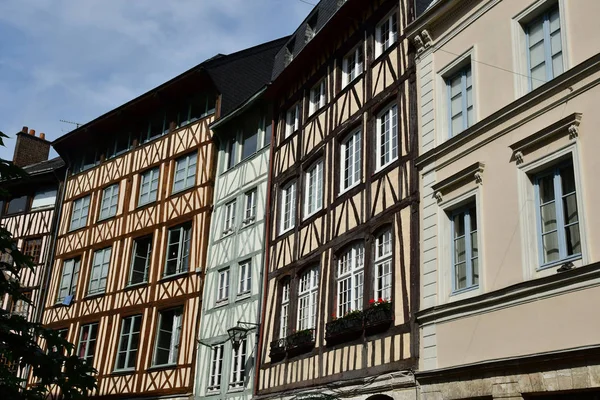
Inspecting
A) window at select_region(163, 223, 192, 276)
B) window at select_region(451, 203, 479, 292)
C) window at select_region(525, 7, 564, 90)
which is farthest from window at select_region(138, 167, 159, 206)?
window at select_region(525, 7, 564, 90)

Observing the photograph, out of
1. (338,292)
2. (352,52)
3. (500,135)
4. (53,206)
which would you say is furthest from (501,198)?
(53,206)

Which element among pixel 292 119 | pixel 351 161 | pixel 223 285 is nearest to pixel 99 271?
pixel 223 285

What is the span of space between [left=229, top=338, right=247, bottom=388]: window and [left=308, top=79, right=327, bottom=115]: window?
5.63 metres

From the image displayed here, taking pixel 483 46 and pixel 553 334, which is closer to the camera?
pixel 553 334

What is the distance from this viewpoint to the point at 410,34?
13664mm

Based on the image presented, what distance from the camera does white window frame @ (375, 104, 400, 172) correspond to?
45.5 ft

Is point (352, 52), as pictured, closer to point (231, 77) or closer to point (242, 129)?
point (242, 129)

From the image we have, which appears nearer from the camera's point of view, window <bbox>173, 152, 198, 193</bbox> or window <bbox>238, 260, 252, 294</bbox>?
window <bbox>238, 260, 252, 294</bbox>

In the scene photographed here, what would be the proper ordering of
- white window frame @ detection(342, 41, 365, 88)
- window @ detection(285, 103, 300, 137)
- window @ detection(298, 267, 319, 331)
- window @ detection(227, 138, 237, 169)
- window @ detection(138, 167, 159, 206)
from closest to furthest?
window @ detection(298, 267, 319, 331) → white window frame @ detection(342, 41, 365, 88) → window @ detection(285, 103, 300, 137) → window @ detection(227, 138, 237, 169) → window @ detection(138, 167, 159, 206)

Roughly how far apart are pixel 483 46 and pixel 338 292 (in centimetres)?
544

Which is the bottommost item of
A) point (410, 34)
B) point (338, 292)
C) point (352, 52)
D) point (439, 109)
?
point (338, 292)

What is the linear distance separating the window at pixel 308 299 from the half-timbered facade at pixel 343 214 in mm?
37

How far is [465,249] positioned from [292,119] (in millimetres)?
8894

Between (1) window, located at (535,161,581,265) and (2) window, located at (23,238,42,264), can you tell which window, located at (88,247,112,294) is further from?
(1) window, located at (535,161,581,265)
